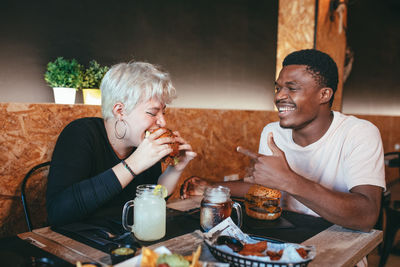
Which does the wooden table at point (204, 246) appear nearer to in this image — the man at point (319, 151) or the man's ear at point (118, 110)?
the man at point (319, 151)

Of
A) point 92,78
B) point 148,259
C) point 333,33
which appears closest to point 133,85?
point 92,78

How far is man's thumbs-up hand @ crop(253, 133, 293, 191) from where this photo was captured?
53.5 inches

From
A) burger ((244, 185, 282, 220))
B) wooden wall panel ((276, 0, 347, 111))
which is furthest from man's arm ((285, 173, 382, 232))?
wooden wall panel ((276, 0, 347, 111))

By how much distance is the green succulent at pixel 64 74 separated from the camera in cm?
194

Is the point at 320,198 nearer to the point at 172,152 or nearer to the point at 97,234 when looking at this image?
the point at 172,152

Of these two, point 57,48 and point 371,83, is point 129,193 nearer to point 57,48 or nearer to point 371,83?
point 57,48

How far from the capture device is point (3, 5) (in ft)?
6.41

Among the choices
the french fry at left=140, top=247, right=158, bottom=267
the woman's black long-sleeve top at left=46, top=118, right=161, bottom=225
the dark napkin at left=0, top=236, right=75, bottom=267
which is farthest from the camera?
the woman's black long-sleeve top at left=46, top=118, right=161, bottom=225

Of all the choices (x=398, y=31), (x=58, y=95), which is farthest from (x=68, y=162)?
(x=398, y=31)

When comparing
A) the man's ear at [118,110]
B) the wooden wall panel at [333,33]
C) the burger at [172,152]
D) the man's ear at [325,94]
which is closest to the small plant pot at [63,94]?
the man's ear at [118,110]

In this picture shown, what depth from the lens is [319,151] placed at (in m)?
1.83

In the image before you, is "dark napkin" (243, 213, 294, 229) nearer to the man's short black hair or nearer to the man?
the man

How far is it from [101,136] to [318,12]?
128 inches

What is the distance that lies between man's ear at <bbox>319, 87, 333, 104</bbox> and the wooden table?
0.84 meters
